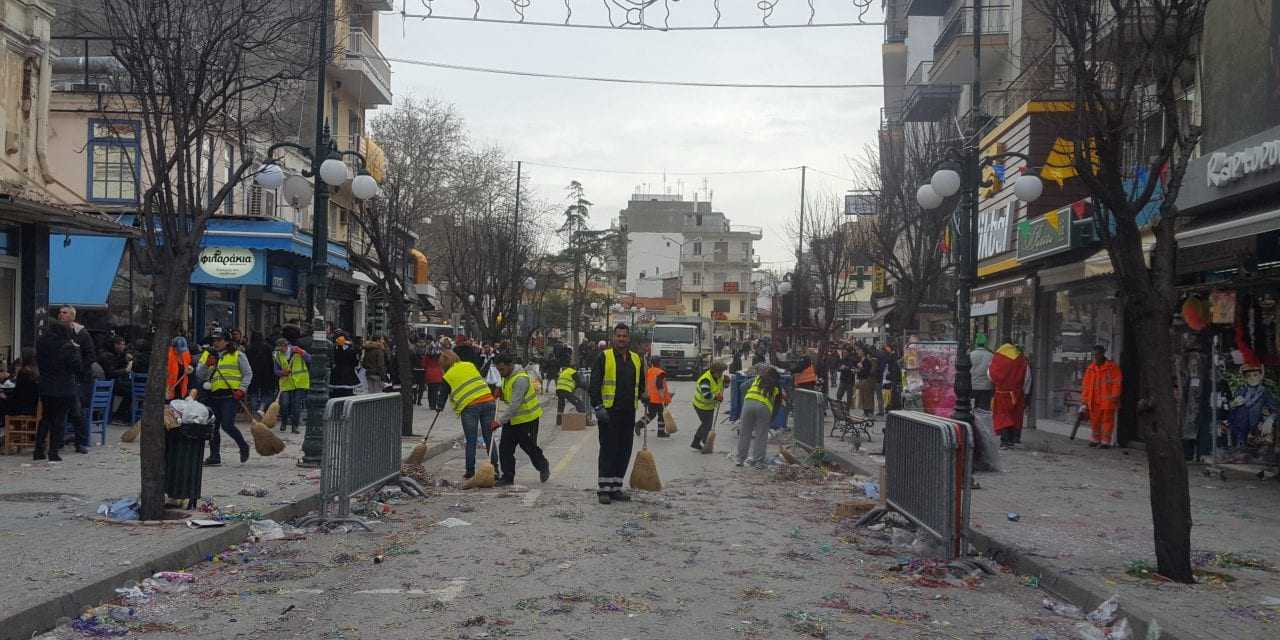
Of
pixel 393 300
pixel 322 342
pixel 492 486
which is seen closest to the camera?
pixel 492 486

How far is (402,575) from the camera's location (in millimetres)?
8156

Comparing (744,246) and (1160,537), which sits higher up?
(744,246)

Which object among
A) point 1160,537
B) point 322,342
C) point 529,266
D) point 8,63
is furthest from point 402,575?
point 529,266

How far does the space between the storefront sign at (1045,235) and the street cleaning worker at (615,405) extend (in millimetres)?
10100

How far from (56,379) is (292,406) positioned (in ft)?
21.5

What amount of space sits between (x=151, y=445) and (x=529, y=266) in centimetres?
4060

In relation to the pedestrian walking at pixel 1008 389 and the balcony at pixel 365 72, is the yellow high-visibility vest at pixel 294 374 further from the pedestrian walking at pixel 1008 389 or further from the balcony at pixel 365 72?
the balcony at pixel 365 72

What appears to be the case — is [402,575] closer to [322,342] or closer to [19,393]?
[322,342]

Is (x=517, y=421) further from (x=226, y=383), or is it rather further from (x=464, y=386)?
(x=226, y=383)

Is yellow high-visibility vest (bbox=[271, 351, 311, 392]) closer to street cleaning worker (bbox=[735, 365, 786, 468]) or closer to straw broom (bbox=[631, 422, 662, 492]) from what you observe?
street cleaning worker (bbox=[735, 365, 786, 468])

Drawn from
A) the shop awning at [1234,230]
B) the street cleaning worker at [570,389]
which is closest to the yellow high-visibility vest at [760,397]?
the shop awning at [1234,230]

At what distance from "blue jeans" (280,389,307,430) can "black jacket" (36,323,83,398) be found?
19.3 feet

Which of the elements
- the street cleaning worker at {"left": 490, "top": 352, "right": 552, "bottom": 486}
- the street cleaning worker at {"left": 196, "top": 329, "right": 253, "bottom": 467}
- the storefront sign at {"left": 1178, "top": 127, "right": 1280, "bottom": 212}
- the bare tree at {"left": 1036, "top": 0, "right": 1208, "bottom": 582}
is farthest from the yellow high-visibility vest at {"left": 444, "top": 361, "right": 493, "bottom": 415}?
the storefront sign at {"left": 1178, "top": 127, "right": 1280, "bottom": 212}

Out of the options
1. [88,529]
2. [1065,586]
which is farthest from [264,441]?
[1065,586]
